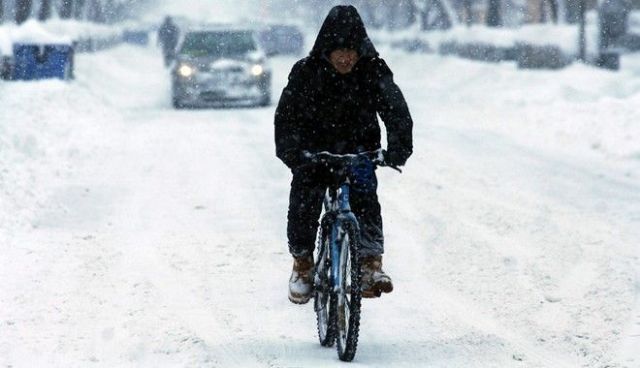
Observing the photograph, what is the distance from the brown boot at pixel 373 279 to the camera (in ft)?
16.9

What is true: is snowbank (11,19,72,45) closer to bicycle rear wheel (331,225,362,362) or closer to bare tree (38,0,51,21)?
bare tree (38,0,51,21)

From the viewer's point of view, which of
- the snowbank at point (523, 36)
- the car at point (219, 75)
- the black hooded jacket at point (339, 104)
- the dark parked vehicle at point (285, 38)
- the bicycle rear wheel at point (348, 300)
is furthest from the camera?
the dark parked vehicle at point (285, 38)

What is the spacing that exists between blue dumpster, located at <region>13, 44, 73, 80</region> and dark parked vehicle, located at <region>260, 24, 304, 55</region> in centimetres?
2680

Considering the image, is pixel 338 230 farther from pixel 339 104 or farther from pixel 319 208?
pixel 339 104

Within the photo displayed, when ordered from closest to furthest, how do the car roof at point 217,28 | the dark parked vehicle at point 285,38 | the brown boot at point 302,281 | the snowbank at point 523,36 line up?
the brown boot at point 302,281 → the car roof at point 217,28 → the snowbank at point 523,36 → the dark parked vehicle at point 285,38

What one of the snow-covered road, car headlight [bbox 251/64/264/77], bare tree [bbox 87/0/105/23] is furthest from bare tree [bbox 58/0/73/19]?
the snow-covered road

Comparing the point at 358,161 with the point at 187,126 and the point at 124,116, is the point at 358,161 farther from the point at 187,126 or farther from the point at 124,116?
the point at 124,116

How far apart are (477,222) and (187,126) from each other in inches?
353

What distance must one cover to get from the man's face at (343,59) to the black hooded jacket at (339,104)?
0.10ft

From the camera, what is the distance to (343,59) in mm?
4930

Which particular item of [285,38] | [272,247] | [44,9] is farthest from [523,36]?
[272,247]

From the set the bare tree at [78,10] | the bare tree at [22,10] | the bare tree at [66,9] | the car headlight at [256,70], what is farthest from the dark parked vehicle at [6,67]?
the bare tree at [78,10]

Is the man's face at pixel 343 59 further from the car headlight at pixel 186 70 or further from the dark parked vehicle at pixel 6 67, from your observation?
the dark parked vehicle at pixel 6 67

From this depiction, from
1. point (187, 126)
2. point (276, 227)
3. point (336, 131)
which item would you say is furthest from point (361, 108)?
point (187, 126)
